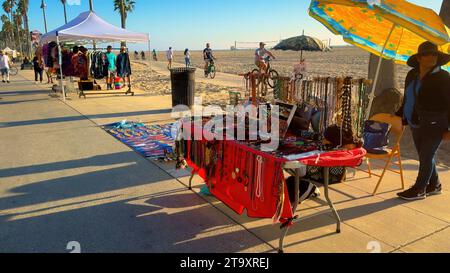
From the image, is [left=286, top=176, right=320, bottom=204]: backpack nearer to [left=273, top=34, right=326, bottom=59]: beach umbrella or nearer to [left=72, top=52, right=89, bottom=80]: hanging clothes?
[left=273, top=34, right=326, bottom=59]: beach umbrella

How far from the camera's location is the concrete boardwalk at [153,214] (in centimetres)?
342

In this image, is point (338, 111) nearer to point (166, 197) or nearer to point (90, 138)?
point (166, 197)

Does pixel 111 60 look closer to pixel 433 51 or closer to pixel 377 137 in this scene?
pixel 377 137

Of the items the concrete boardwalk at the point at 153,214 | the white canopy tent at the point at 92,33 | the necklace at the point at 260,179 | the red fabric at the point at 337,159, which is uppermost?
the white canopy tent at the point at 92,33

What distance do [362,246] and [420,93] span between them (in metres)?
1.93

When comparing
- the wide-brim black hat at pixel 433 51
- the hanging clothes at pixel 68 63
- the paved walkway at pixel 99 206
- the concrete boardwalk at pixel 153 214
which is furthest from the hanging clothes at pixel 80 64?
the wide-brim black hat at pixel 433 51

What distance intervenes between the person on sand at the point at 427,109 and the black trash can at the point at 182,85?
6383 mm

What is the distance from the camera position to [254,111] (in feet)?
14.1

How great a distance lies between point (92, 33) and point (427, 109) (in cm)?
1169

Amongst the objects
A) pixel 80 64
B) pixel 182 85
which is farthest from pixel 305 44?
pixel 80 64

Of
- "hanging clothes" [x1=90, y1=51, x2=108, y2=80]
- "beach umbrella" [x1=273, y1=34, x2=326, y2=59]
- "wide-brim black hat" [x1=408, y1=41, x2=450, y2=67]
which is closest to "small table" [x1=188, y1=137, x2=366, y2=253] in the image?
"wide-brim black hat" [x1=408, y1=41, x2=450, y2=67]

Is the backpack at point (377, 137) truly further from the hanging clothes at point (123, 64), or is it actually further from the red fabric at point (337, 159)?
the hanging clothes at point (123, 64)

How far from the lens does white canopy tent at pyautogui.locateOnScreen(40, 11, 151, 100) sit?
12.5 metres

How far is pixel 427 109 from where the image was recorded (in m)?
4.08
